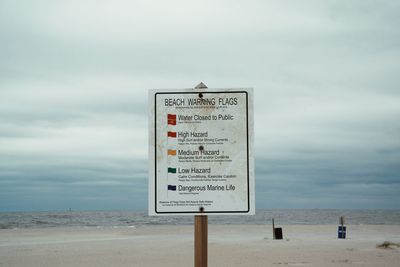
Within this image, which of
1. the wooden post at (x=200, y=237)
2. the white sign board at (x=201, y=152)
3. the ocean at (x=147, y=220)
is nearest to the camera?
the white sign board at (x=201, y=152)

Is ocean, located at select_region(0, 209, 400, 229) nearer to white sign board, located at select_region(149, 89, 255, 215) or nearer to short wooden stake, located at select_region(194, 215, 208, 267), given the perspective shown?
short wooden stake, located at select_region(194, 215, 208, 267)

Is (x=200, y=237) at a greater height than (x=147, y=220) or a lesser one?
greater

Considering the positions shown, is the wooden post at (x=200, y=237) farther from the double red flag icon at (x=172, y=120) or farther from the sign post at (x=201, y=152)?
the double red flag icon at (x=172, y=120)

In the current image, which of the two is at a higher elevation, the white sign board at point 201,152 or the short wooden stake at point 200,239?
the white sign board at point 201,152

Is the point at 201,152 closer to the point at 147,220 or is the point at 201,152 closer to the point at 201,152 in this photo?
the point at 201,152

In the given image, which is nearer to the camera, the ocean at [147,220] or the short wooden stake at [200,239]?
the short wooden stake at [200,239]

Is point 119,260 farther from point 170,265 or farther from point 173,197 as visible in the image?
point 173,197

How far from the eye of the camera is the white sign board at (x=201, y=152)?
3.53 metres

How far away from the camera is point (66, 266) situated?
56.4 feet

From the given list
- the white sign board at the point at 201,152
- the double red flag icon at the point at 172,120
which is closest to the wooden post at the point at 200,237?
the white sign board at the point at 201,152

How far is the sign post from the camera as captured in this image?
3531 millimetres

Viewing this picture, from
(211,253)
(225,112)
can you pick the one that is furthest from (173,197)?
(211,253)

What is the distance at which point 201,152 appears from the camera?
3.54m

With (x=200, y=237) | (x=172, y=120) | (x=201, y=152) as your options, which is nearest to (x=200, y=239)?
(x=200, y=237)
